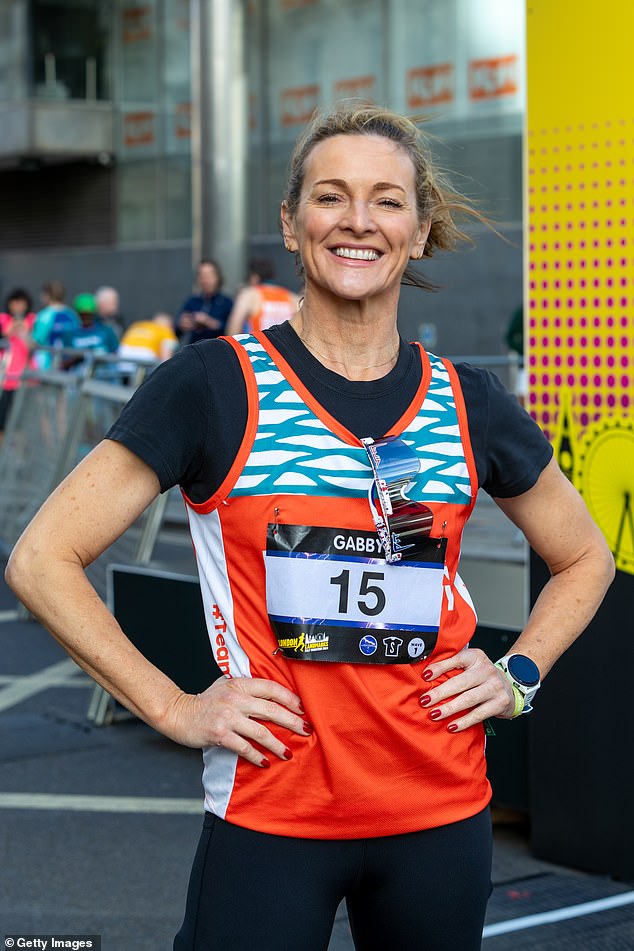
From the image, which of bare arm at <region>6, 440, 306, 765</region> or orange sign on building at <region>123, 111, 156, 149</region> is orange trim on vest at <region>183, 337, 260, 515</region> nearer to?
bare arm at <region>6, 440, 306, 765</region>

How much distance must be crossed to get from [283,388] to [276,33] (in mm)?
22832

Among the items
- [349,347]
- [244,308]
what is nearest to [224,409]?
[349,347]

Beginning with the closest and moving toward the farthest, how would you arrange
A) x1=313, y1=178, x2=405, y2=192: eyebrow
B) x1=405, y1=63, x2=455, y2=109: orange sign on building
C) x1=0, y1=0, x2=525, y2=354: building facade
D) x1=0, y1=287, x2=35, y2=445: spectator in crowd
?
x1=313, y1=178, x2=405, y2=192: eyebrow
x1=0, y1=287, x2=35, y2=445: spectator in crowd
x1=0, y1=0, x2=525, y2=354: building facade
x1=405, y1=63, x2=455, y2=109: orange sign on building

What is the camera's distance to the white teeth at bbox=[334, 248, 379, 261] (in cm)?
224

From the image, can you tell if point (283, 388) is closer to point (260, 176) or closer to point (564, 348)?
point (564, 348)

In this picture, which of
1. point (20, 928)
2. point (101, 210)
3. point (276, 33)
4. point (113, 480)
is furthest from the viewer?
point (101, 210)

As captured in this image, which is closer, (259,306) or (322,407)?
(322,407)

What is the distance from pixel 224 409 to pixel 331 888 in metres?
0.76

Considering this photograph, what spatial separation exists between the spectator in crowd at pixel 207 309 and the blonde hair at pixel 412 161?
11.3m

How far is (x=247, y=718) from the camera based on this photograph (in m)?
2.08

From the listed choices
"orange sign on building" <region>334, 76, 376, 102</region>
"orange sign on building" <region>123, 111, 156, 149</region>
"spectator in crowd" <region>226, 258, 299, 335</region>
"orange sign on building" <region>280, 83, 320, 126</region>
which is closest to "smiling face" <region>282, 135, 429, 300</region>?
"spectator in crowd" <region>226, 258, 299, 335</region>

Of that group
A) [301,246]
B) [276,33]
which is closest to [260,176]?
[276,33]

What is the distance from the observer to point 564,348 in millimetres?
4375

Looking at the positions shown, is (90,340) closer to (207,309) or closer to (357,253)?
(207,309)
